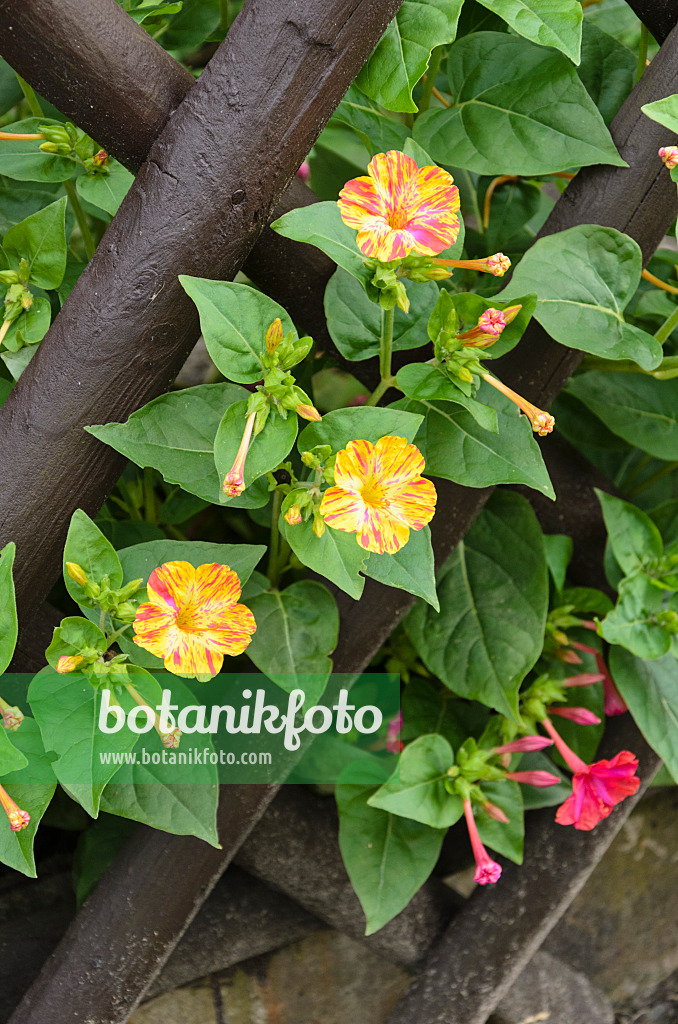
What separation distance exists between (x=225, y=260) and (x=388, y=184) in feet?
0.52

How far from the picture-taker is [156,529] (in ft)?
2.85

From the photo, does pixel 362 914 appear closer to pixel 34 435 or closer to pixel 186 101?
pixel 34 435

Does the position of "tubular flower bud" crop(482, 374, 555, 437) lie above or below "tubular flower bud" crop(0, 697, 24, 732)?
above

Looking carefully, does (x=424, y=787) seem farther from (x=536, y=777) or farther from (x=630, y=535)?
(x=630, y=535)

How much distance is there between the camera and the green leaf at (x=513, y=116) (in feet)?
2.50

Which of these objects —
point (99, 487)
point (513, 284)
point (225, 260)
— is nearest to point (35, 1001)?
point (99, 487)

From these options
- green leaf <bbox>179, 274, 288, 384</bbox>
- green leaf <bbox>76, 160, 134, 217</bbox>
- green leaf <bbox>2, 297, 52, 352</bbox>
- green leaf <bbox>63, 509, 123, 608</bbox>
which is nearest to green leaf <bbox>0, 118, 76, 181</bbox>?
green leaf <bbox>76, 160, 134, 217</bbox>

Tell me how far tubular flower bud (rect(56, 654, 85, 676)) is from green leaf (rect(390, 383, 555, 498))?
0.35m

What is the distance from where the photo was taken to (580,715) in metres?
0.95

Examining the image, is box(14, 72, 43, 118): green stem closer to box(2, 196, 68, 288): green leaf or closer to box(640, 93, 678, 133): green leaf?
box(2, 196, 68, 288): green leaf

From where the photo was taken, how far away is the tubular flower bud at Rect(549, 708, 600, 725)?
0.94 meters

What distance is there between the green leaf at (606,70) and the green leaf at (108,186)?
51 cm

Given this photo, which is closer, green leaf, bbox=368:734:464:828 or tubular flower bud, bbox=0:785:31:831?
tubular flower bud, bbox=0:785:31:831

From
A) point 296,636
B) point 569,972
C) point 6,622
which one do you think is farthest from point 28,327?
point 569,972
